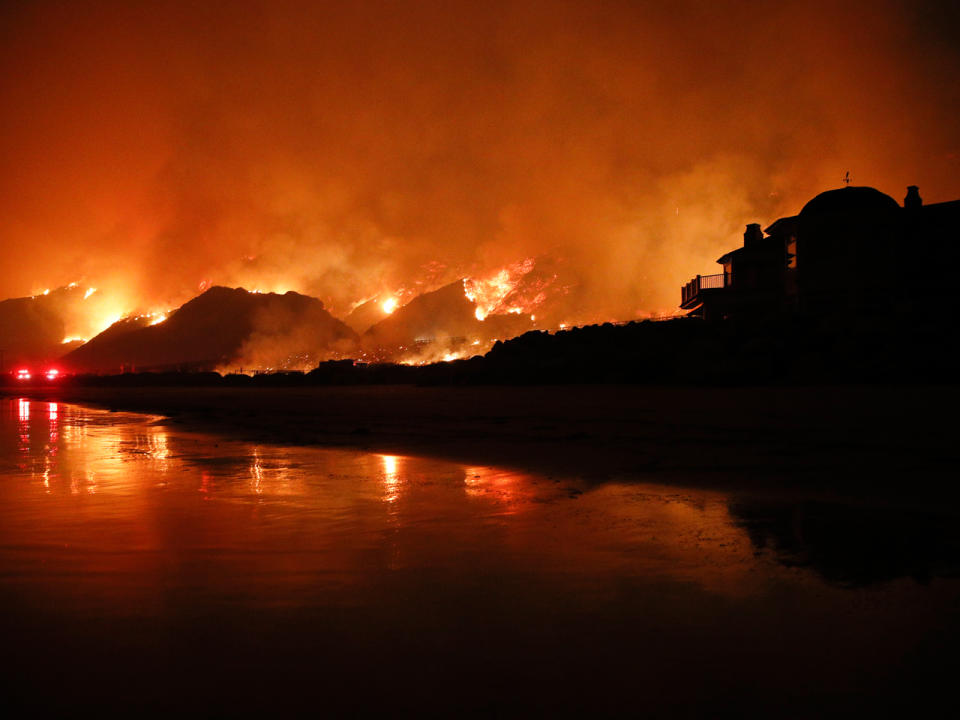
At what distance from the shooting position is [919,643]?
3.75 m

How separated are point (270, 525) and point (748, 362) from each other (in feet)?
62.9

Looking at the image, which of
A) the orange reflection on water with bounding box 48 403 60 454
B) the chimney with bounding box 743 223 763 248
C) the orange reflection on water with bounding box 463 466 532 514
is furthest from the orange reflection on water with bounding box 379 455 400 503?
the chimney with bounding box 743 223 763 248

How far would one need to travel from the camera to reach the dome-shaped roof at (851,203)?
3195cm

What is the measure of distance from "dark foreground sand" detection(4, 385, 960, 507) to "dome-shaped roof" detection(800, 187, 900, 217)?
48.7 feet

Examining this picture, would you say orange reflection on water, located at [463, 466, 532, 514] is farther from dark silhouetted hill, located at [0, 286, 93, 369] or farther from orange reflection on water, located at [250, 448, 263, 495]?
dark silhouetted hill, located at [0, 286, 93, 369]

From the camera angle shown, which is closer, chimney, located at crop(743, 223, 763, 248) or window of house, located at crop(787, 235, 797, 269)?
window of house, located at crop(787, 235, 797, 269)

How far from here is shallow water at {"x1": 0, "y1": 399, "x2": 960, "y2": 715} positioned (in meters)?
3.34

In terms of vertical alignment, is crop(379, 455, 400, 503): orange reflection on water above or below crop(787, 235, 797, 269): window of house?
below

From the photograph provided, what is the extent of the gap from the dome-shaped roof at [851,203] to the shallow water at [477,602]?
28555 millimetres

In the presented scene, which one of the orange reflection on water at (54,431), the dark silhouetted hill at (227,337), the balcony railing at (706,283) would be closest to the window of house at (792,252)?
the balcony railing at (706,283)

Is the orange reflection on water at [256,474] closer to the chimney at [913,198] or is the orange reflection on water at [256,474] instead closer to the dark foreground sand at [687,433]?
the dark foreground sand at [687,433]

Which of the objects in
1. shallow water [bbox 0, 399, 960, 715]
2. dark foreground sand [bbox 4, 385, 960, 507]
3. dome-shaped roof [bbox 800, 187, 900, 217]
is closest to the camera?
shallow water [bbox 0, 399, 960, 715]

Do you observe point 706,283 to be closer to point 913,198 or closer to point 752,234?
point 752,234

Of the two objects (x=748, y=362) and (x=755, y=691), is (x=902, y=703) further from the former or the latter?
(x=748, y=362)
